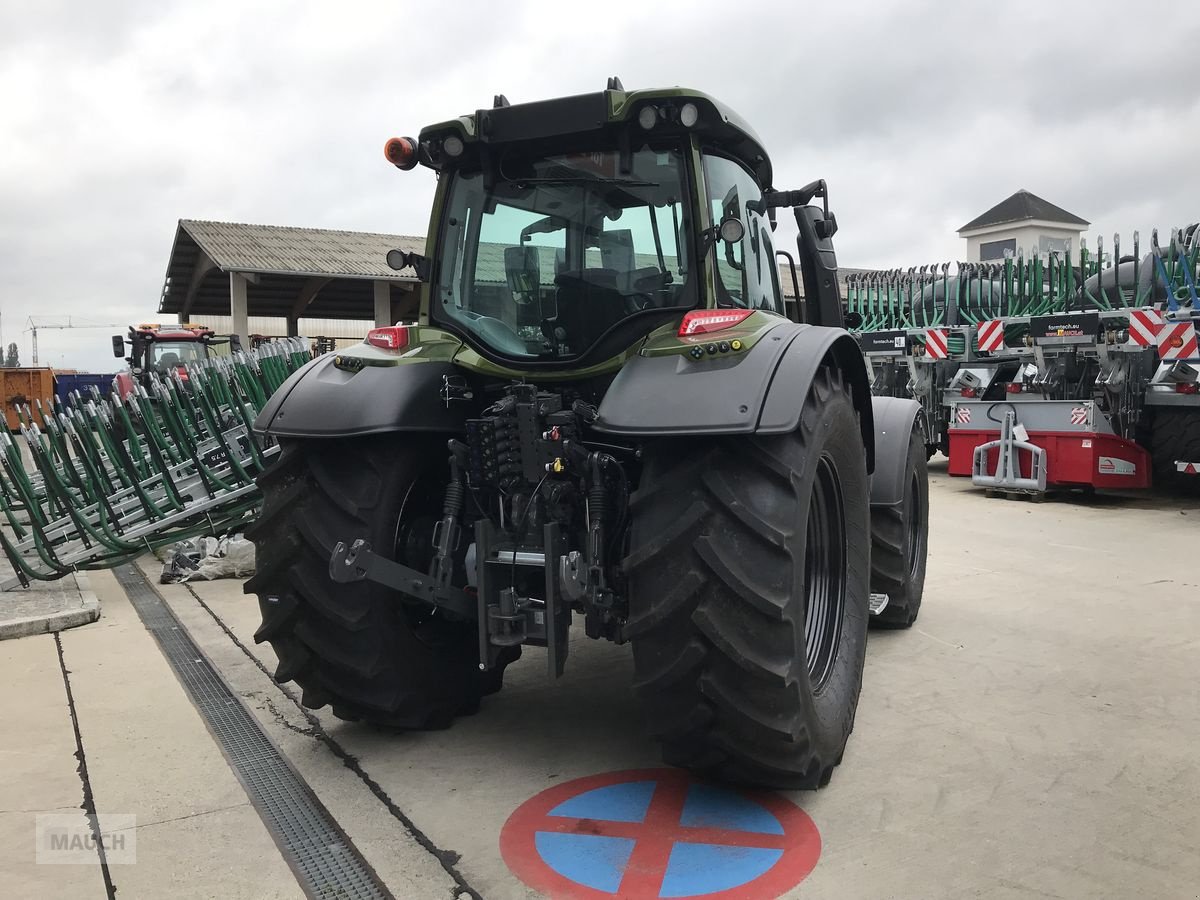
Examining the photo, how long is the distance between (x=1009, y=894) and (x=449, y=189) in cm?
283

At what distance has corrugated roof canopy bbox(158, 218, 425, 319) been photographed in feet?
59.0

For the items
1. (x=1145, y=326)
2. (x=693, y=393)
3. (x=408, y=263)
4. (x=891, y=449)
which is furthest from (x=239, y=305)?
(x=693, y=393)

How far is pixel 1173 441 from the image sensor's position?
924 cm

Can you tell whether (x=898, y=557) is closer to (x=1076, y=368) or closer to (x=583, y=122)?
(x=583, y=122)

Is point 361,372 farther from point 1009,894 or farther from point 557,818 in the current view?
point 1009,894

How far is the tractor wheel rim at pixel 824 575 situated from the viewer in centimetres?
325

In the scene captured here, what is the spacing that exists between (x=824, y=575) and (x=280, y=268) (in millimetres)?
16171

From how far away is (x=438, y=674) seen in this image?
3381mm

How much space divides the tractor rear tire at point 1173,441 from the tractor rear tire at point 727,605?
8.04 m

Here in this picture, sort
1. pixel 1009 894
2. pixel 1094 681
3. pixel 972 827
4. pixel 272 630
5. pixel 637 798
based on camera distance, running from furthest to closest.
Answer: pixel 1094 681 < pixel 272 630 < pixel 637 798 < pixel 972 827 < pixel 1009 894

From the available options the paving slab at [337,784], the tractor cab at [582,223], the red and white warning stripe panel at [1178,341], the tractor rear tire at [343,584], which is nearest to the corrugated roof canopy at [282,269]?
the red and white warning stripe panel at [1178,341]

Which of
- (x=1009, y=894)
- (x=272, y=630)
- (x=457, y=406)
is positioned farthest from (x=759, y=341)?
(x=272, y=630)

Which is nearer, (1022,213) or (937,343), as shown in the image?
(937,343)

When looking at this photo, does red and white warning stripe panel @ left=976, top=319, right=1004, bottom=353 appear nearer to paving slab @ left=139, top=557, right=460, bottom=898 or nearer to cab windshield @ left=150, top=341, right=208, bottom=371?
paving slab @ left=139, top=557, right=460, bottom=898
